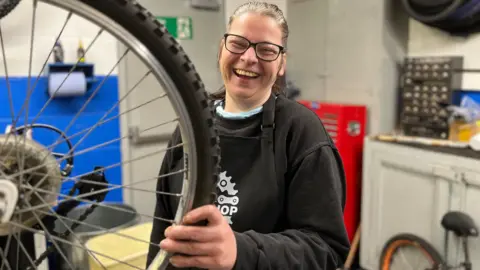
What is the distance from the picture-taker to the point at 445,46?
2350 mm

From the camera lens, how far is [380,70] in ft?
8.21

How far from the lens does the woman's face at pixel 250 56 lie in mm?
842

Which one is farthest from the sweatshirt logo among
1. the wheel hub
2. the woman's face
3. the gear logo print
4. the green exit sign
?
the green exit sign

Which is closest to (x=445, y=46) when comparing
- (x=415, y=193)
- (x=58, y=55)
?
(x=415, y=193)

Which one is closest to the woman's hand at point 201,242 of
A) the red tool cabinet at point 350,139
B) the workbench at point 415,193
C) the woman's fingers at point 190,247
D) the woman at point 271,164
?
the woman's fingers at point 190,247

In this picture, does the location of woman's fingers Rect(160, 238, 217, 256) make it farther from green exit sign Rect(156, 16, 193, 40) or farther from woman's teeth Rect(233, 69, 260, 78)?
green exit sign Rect(156, 16, 193, 40)

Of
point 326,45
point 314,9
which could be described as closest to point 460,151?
point 326,45

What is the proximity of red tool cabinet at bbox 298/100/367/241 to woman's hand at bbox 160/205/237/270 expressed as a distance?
1.97 metres

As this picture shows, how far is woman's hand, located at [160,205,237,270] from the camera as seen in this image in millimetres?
570

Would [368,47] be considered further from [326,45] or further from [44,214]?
[44,214]

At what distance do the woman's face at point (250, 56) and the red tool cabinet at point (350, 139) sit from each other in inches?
66.3

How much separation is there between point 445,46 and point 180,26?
61.9 inches

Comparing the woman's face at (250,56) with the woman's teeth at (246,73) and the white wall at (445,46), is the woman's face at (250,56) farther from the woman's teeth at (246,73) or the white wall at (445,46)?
the white wall at (445,46)

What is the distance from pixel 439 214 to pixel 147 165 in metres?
1.65
